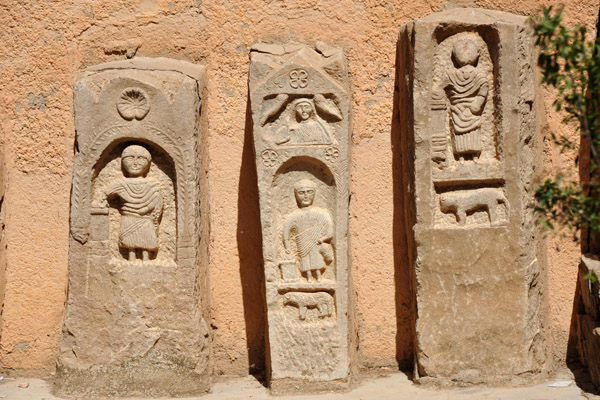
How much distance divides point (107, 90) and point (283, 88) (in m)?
1.01

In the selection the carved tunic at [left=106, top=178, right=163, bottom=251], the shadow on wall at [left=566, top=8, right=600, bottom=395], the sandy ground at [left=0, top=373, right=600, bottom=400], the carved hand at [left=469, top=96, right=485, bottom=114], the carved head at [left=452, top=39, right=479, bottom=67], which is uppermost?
the carved head at [left=452, top=39, right=479, bottom=67]

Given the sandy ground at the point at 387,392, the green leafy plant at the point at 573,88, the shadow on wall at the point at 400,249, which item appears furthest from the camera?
the shadow on wall at the point at 400,249

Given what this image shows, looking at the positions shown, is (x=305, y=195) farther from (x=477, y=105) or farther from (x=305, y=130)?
(x=477, y=105)

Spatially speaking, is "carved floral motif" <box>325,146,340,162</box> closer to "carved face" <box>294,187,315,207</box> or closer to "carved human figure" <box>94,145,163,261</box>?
"carved face" <box>294,187,315,207</box>

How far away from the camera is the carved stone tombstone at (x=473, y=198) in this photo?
5.56 metres

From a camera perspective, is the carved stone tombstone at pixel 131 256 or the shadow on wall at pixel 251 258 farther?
the shadow on wall at pixel 251 258

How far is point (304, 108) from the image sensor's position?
18.3 feet

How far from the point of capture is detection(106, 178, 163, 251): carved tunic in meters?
5.58

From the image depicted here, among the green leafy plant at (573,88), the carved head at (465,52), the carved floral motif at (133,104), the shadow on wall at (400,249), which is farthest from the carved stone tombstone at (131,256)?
the green leafy plant at (573,88)

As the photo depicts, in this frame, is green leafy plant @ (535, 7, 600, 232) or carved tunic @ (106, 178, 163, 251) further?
carved tunic @ (106, 178, 163, 251)

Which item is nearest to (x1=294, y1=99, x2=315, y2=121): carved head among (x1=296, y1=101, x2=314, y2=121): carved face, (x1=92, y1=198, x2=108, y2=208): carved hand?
(x1=296, y1=101, x2=314, y2=121): carved face

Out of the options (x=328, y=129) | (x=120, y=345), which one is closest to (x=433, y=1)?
(x=328, y=129)

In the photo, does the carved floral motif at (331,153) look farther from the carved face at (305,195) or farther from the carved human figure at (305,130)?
the carved face at (305,195)

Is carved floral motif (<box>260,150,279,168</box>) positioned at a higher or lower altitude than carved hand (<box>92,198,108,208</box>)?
higher
